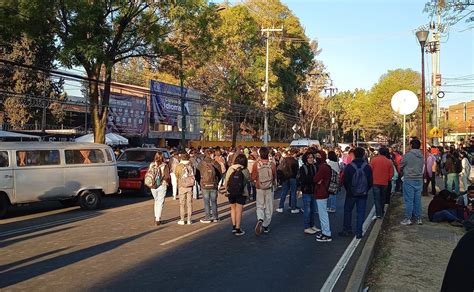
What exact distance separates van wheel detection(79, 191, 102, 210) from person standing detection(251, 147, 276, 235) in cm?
666

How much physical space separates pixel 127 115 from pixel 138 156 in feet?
44.0

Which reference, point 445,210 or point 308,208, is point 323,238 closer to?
point 308,208

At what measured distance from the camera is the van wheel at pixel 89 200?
1520 centimetres

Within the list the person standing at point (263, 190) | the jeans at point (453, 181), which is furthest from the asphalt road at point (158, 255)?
the jeans at point (453, 181)

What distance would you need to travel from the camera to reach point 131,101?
34.0m

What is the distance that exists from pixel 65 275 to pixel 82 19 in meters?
13.8

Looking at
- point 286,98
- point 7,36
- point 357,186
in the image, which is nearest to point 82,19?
point 7,36

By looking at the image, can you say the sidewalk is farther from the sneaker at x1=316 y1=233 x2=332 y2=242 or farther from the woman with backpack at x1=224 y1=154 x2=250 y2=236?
the woman with backpack at x1=224 y1=154 x2=250 y2=236

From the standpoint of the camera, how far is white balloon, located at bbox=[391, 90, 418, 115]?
1568cm

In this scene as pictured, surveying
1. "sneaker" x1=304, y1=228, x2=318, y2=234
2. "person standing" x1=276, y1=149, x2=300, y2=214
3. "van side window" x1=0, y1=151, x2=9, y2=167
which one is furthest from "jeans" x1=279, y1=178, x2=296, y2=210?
"van side window" x1=0, y1=151, x2=9, y2=167

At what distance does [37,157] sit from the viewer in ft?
45.6

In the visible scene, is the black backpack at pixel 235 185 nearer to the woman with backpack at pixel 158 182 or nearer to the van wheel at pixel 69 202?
the woman with backpack at pixel 158 182

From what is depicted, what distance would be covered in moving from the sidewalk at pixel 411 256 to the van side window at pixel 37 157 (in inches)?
368

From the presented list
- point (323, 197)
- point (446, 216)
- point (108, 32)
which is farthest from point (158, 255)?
point (108, 32)
